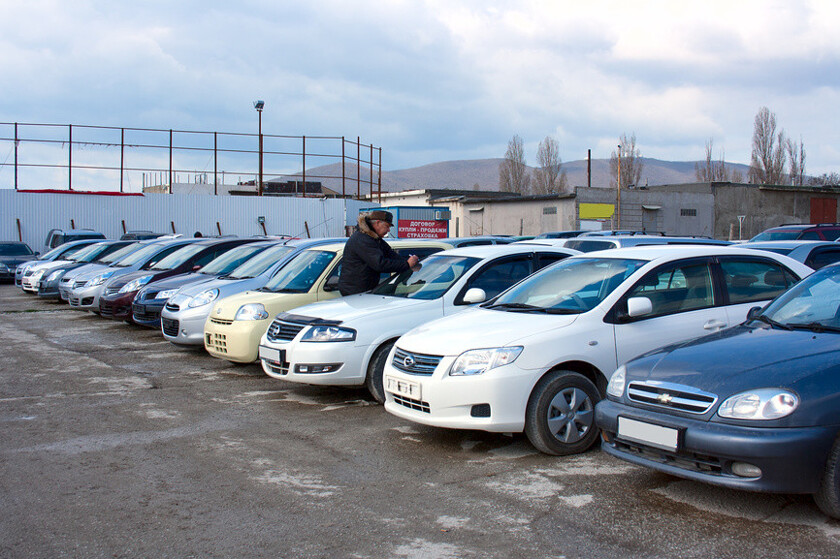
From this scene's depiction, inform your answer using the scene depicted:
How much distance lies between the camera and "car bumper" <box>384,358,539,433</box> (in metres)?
5.41

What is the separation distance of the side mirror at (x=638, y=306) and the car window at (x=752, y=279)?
3.66 feet

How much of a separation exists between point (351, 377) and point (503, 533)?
10.9 ft

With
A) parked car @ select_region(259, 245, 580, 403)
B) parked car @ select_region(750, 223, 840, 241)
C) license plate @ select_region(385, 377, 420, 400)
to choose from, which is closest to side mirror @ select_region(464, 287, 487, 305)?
parked car @ select_region(259, 245, 580, 403)

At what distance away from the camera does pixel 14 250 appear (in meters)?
26.9

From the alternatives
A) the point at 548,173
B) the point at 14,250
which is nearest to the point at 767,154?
the point at 548,173

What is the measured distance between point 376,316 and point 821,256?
658 cm

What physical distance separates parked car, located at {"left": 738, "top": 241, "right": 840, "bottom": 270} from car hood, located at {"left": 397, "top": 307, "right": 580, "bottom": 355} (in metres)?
5.43

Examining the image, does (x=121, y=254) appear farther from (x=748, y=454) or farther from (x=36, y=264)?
(x=748, y=454)

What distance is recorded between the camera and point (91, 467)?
5.52m

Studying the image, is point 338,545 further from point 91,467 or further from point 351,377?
point 351,377

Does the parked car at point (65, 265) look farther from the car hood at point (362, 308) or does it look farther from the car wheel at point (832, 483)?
the car wheel at point (832, 483)

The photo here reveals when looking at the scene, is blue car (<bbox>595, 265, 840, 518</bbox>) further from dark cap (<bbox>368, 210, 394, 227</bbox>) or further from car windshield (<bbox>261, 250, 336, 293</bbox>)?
car windshield (<bbox>261, 250, 336, 293</bbox>)

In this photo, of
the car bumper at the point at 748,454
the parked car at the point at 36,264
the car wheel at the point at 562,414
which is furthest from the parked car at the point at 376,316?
the parked car at the point at 36,264

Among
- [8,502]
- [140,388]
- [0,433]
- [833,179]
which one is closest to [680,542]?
[8,502]
